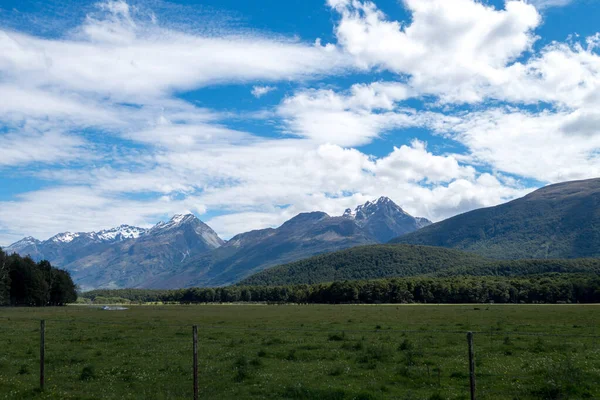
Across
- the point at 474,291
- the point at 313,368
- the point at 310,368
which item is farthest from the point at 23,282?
the point at 474,291

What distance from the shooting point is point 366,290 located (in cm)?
19488

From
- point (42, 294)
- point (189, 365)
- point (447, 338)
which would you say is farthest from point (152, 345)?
point (42, 294)

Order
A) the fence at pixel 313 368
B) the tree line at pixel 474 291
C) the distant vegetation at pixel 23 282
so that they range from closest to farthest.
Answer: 1. the fence at pixel 313 368
2. the distant vegetation at pixel 23 282
3. the tree line at pixel 474 291

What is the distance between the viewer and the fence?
837 inches

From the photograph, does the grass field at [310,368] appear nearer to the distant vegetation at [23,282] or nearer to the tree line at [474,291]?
the distant vegetation at [23,282]

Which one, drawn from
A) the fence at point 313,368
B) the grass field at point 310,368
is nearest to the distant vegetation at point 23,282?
the fence at point 313,368

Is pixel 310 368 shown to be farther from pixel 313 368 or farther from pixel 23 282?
pixel 23 282

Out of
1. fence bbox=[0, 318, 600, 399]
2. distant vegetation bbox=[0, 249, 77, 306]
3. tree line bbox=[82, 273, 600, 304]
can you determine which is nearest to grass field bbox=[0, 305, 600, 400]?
fence bbox=[0, 318, 600, 399]

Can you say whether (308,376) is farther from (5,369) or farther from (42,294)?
(42,294)

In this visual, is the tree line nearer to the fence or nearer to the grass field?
the grass field

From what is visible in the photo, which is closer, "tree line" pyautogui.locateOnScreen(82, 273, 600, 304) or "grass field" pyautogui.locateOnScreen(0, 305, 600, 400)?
"grass field" pyautogui.locateOnScreen(0, 305, 600, 400)

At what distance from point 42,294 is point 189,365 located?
148037mm

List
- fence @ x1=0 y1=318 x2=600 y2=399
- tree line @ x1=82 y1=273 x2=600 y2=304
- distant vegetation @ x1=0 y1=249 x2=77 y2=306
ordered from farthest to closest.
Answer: tree line @ x1=82 y1=273 x2=600 y2=304
distant vegetation @ x1=0 y1=249 x2=77 y2=306
fence @ x1=0 y1=318 x2=600 y2=399

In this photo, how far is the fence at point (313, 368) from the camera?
837 inches
